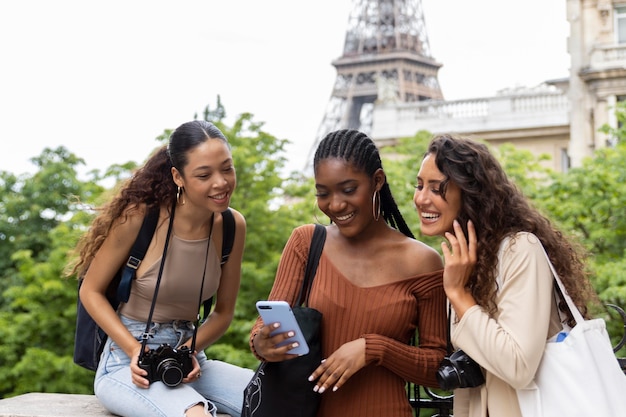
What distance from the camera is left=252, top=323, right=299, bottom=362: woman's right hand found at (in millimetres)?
3455

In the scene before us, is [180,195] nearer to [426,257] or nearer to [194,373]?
[194,373]

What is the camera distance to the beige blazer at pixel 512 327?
3209mm

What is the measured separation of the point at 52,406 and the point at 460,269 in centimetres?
253

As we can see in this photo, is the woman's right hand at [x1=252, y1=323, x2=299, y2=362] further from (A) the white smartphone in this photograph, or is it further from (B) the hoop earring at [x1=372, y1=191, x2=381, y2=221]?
(B) the hoop earring at [x1=372, y1=191, x2=381, y2=221]

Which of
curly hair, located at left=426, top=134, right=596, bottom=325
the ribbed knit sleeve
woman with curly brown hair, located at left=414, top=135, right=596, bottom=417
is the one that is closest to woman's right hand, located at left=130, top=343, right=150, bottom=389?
the ribbed knit sleeve

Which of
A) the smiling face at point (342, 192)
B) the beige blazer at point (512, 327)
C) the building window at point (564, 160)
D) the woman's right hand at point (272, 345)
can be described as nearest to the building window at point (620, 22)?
the building window at point (564, 160)

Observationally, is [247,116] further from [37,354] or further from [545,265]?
[545,265]

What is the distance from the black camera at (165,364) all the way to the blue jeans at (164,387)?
1.3 inches

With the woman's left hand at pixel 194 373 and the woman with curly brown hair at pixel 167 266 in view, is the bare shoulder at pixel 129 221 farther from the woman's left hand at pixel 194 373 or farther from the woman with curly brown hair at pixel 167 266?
the woman's left hand at pixel 194 373

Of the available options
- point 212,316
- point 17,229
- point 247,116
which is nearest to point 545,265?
point 212,316

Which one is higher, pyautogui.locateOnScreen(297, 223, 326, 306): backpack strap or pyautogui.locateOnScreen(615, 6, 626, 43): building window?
pyautogui.locateOnScreen(615, 6, 626, 43): building window

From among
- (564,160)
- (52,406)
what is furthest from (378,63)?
(52,406)

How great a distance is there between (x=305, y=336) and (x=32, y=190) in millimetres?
15647

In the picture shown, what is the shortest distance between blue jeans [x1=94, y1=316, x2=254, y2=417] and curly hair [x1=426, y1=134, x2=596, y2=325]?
1.49m
